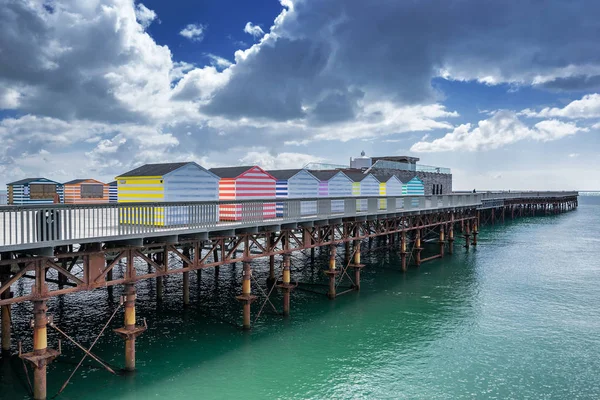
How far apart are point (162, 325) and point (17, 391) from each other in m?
7.39

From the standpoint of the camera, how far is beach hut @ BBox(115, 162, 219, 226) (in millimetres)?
19361

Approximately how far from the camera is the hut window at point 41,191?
41.0m

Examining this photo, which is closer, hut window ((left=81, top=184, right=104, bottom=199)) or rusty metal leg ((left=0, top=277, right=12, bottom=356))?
rusty metal leg ((left=0, top=277, right=12, bottom=356))

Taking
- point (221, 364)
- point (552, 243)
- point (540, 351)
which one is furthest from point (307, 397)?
point (552, 243)

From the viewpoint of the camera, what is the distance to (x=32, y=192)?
135 feet

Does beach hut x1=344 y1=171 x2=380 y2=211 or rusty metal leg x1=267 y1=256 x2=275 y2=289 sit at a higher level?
beach hut x1=344 y1=171 x2=380 y2=211

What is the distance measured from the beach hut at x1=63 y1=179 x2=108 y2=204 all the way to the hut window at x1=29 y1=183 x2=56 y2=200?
360 centimetres

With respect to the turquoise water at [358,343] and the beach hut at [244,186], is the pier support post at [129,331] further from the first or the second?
the beach hut at [244,186]

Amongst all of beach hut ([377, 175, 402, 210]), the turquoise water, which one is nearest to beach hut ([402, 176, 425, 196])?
beach hut ([377, 175, 402, 210])

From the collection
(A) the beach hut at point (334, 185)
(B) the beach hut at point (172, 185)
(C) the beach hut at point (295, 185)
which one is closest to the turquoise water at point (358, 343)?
(B) the beach hut at point (172, 185)

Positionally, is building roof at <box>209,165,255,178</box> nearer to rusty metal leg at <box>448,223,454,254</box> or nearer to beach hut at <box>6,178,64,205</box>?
beach hut at <box>6,178,64,205</box>

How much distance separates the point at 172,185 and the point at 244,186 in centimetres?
521

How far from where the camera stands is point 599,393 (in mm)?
15195

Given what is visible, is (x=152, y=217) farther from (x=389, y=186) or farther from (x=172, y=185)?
(x=389, y=186)
